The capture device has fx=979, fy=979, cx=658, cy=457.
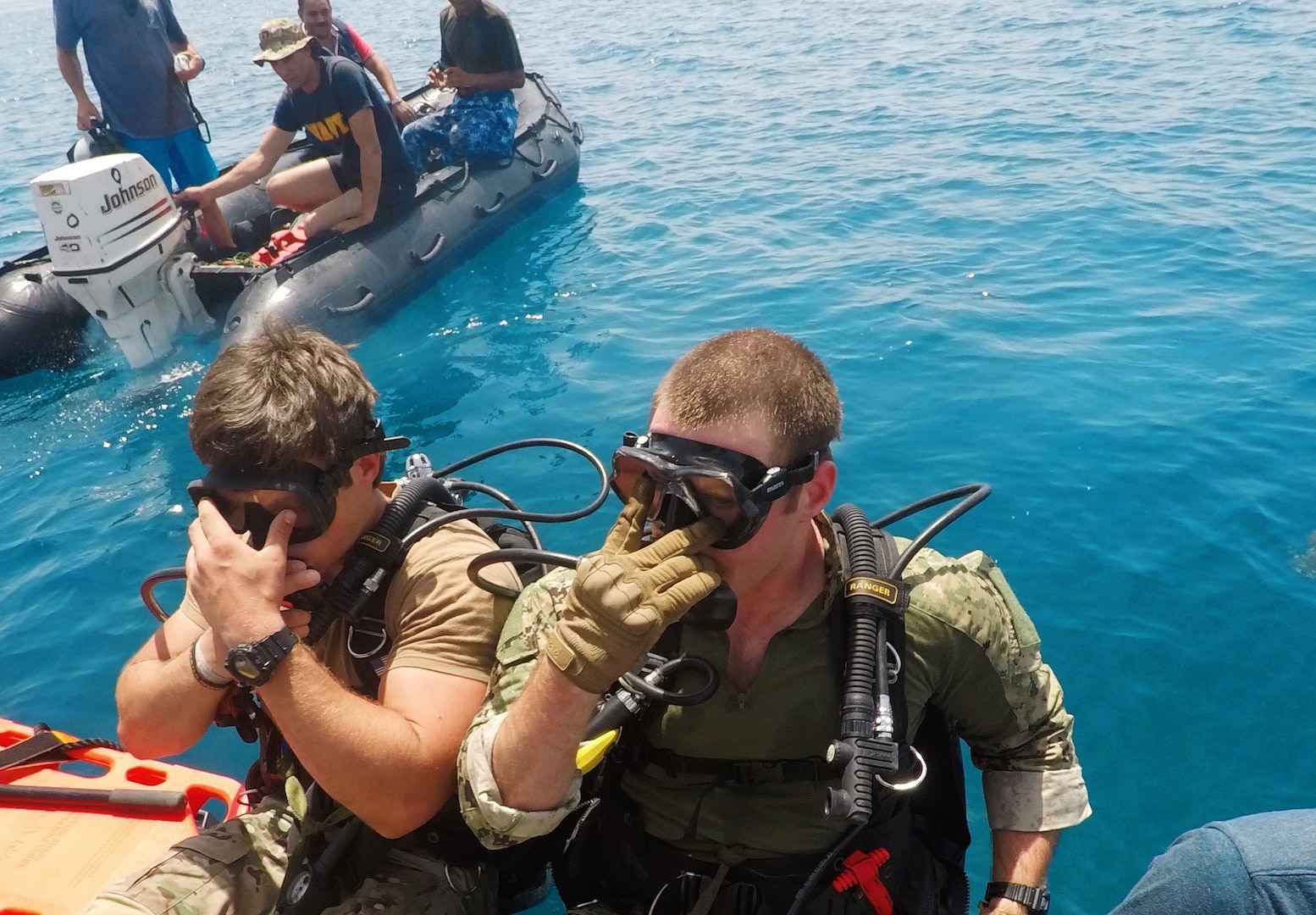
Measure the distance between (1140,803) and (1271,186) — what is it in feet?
27.1

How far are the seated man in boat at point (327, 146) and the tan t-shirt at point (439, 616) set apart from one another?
580 centimetres

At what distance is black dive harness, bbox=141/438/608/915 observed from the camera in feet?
8.16

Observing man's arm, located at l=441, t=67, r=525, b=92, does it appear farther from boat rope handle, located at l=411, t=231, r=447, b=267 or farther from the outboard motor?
the outboard motor

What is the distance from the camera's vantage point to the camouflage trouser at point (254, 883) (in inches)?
96.0

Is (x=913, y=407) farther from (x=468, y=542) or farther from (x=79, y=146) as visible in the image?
(x=79, y=146)

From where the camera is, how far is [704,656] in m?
2.36

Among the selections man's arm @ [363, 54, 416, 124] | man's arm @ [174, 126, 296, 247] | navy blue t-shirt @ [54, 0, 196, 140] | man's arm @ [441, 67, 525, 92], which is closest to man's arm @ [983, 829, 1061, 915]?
man's arm @ [174, 126, 296, 247]

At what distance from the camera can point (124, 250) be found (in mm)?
7316

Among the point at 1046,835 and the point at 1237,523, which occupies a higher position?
the point at 1046,835

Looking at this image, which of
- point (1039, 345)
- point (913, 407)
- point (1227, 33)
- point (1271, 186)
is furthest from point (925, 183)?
point (1227, 33)

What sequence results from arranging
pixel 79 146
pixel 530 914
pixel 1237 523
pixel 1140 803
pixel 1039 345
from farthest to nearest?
pixel 79 146
pixel 1039 345
pixel 1237 523
pixel 1140 803
pixel 530 914

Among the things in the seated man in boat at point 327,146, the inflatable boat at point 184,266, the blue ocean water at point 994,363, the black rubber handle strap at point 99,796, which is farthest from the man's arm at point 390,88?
the black rubber handle strap at point 99,796

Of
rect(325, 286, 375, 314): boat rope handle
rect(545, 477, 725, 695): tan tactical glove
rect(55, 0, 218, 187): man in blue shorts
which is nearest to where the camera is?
rect(545, 477, 725, 695): tan tactical glove

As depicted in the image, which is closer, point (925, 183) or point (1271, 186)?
point (1271, 186)
